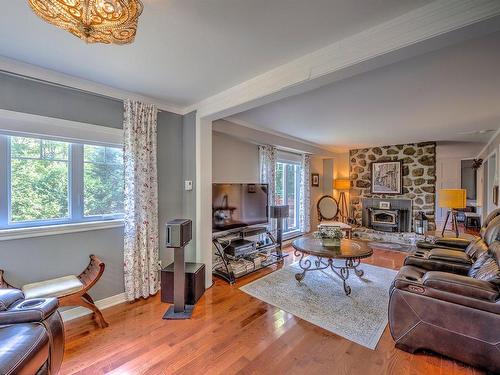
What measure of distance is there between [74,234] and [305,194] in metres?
4.54

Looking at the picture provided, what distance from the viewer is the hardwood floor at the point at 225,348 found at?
1.71 m

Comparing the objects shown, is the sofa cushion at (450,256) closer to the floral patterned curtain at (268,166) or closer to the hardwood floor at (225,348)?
the hardwood floor at (225,348)

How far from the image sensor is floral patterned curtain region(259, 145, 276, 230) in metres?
4.42

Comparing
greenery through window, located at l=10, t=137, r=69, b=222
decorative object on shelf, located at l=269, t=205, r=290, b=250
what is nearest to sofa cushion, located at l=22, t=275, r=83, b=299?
greenery through window, located at l=10, t=137, r=69, b=222

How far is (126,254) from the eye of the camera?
2621 millimetres

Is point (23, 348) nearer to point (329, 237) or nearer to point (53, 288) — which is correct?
point (53, 288)

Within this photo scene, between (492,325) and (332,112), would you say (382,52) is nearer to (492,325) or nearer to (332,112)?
(332,112)

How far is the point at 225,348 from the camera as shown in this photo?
6.30 ft

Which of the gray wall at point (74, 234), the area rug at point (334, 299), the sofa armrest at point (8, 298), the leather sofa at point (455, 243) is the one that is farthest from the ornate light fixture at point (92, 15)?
the leather sofa at point (455, 243)

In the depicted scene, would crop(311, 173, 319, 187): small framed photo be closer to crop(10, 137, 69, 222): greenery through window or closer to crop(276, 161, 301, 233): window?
crop(276, 161, 301, 233): window

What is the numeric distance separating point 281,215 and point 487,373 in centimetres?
286

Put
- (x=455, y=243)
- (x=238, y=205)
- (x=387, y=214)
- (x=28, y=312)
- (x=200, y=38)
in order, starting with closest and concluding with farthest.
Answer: (x=28, y=312) → (x=200, y=38) → (x=455, y=243) → (x=238, y=205) → (x=387, y=214)

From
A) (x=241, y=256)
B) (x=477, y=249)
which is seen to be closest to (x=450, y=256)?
(x=477, y=249)

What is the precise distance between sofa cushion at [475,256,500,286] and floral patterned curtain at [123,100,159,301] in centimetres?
312
